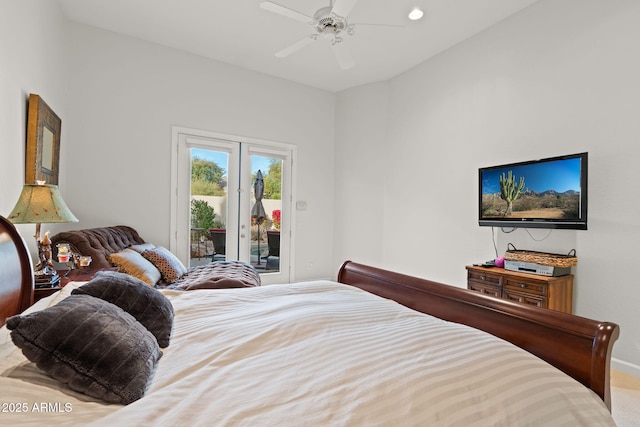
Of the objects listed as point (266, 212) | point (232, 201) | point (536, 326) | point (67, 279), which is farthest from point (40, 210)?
point (266, 212)

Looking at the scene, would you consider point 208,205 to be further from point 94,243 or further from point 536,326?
point 536,326

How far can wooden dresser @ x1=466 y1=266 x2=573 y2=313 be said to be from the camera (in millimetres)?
2662

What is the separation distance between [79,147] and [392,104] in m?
3.98

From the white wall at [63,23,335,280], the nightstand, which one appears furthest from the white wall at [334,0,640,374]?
the nightstand

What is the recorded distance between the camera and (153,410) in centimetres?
83

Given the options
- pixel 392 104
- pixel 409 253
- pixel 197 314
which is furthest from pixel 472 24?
pixel 197 314

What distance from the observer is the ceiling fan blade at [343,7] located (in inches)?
101

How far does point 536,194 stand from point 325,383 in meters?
2.85

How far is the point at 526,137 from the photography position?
3.24 m

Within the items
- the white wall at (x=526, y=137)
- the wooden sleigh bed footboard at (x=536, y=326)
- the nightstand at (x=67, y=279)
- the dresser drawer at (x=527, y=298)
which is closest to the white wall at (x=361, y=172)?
the white wall at (x=526, y=137)

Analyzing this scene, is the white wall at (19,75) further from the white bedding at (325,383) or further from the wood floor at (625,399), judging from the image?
the wood floor at (625,399)

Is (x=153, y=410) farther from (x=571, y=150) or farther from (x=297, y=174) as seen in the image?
(x=297, y=174)

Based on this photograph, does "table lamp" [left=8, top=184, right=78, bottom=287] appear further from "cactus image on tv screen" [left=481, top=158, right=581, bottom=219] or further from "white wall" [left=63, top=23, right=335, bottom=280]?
"cactus image on tv screen" [left=481, top=158, right=581, bottom=219]

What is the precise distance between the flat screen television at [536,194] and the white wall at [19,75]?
3.84 meters
